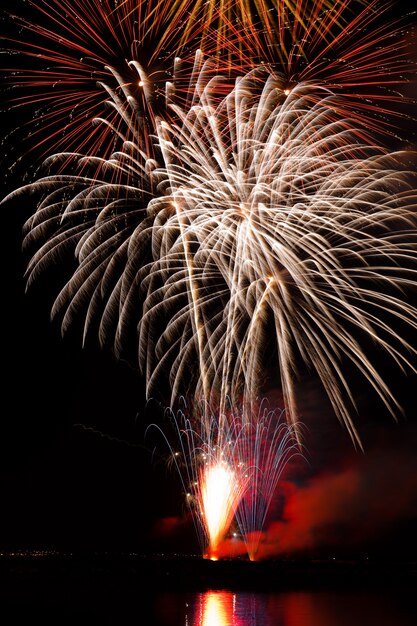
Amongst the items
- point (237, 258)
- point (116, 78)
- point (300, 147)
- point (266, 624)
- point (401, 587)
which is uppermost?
point (116, 78)

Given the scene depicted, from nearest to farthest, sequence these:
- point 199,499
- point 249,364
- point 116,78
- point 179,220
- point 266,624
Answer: point 266,624, point 116,78, point 179,220, point 249,364, point 199,499

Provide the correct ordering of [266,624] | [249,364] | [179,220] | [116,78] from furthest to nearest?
[249,364] → [179,220] → [116,78] → [266,624]

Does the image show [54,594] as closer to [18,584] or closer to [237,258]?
[18,584]

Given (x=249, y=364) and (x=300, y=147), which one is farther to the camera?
(x=249, y=364)

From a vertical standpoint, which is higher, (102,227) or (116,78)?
(116,78)

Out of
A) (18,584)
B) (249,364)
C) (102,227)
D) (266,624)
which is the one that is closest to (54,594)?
(18,584)

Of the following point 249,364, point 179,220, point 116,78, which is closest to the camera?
point 116,78

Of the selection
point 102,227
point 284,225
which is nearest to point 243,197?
point 284,225

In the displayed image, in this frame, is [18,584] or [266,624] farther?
[18,584]

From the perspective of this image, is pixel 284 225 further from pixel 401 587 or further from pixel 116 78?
pixel 401 587
